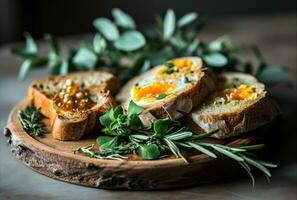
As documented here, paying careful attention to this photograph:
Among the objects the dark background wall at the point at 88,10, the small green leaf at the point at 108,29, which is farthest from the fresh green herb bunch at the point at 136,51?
the dark background wall at the point at 88,10

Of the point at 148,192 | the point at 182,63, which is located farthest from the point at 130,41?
the point at 148,192

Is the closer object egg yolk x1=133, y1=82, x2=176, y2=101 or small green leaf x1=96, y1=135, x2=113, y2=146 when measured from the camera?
small green leaf x1=96, y1=135, x2=113, y2=146

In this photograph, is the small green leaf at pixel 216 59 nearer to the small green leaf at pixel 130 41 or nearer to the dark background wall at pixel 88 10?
the small green leaf at pixel 130 41

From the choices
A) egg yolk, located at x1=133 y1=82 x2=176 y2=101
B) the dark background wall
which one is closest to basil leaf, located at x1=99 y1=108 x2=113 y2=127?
egg yolk, located at x1=133 y1=82 x2=176 y2=101

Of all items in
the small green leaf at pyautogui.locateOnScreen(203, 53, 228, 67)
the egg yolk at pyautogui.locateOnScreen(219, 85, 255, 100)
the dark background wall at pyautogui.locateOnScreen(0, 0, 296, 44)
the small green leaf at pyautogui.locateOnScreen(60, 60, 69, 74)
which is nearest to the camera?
the egg yolk at pyautogui.locateOnScreen(219, 85, 255, 100)

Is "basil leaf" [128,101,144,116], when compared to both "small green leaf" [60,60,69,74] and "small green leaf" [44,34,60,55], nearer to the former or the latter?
"small green leaf" [60,60,69,74]

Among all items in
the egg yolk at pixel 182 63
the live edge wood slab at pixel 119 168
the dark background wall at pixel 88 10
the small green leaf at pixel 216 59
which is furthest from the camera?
the dark background wall at pixel 88 10

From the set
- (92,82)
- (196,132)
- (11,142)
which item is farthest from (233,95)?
(11,142)

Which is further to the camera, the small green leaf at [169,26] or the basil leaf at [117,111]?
the small green leaf at [169,26]
